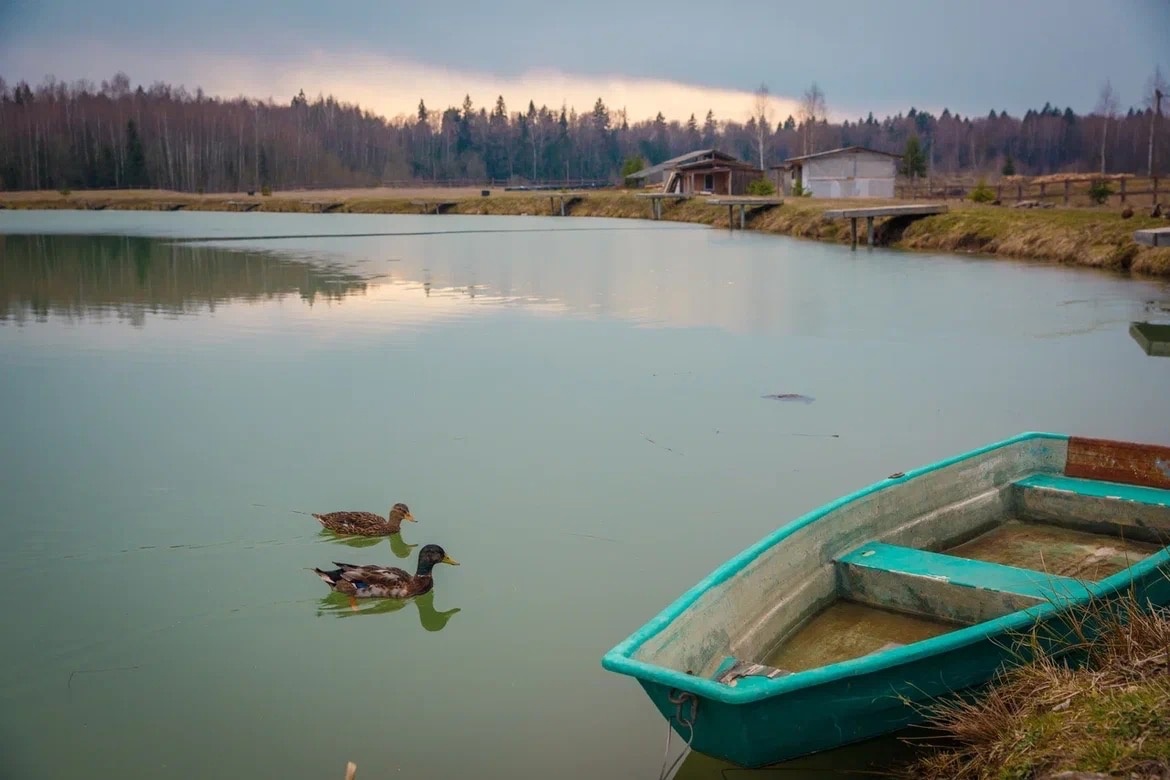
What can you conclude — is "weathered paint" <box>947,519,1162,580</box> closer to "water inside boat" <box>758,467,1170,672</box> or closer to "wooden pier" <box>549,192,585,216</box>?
"water inside boat" <box>758,467,1170,672</box>

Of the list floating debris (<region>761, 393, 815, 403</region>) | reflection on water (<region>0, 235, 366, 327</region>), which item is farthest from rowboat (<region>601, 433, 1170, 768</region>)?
reflection on water (<region>0, 235, 366, 327</region>)

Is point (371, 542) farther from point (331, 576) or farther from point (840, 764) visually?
point (840, 764)

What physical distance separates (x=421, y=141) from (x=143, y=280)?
405 feet

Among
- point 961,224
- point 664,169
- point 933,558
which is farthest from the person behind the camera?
point 664,169

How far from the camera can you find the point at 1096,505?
258 inches

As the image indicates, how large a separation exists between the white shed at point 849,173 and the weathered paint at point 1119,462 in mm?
49280

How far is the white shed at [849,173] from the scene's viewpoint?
5447 cm

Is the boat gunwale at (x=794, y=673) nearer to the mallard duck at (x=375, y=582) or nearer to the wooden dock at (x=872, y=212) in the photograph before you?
the mallard duck at (x=375, y=582)

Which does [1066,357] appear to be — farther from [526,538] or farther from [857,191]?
[857,191]

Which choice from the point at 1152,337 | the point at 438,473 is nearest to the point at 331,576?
the point at 438,473

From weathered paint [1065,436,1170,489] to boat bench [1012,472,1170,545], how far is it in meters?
0.05

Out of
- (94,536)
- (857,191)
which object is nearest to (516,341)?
(94,536)

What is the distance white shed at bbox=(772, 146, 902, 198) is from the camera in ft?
179

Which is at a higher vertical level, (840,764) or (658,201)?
(658,201)
